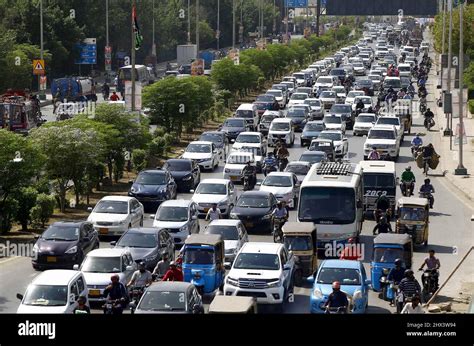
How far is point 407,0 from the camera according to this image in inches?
6019

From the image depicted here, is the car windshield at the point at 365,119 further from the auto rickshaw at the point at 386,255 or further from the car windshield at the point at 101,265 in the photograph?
the car windshield at the point at 101,265

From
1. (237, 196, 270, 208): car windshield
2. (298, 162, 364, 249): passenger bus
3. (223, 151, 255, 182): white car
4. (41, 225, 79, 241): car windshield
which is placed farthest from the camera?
(223, 151, 255, 182): white car

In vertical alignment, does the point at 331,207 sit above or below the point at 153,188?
above

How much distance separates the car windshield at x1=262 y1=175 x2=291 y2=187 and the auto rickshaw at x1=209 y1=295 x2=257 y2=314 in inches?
810

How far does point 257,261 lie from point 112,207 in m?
9.80

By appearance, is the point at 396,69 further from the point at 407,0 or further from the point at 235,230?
the point at 235,230

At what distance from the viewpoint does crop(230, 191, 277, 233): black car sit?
37.5 m

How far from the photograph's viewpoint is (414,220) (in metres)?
35.2

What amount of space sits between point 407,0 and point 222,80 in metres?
73.2

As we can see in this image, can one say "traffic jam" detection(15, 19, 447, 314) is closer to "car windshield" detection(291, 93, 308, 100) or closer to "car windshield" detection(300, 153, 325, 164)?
"car windshield" detection(300, 153, 325, 164)

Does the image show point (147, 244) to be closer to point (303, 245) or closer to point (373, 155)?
point (303, 245)

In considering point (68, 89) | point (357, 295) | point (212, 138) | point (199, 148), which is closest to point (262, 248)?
point (357, 295)

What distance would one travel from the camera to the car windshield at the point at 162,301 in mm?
22766

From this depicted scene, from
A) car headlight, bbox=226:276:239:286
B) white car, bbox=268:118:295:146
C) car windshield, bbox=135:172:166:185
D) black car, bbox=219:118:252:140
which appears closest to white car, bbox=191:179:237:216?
car windshield, bbox=135:172:166:185
